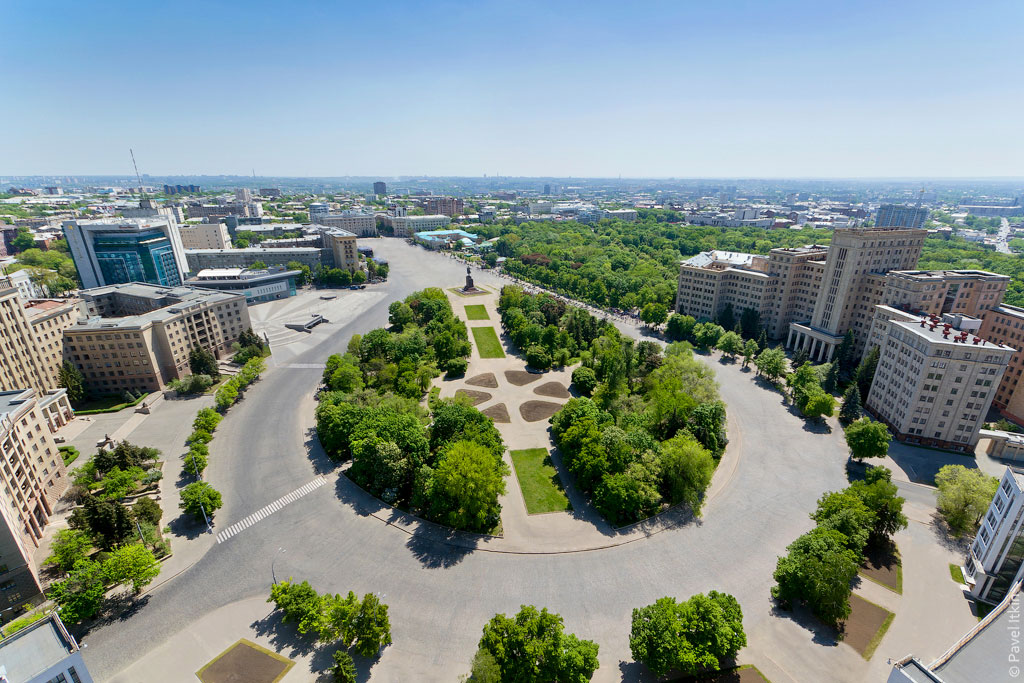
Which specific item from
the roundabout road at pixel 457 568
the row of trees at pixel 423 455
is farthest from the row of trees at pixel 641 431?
the row of trees at pixel 423 455

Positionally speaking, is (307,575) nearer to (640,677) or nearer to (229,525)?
(229,525)

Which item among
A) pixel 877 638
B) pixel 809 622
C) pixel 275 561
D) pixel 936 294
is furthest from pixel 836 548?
pixel 936 294

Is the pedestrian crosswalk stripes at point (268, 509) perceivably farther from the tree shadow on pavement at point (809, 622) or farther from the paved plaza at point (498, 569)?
the tree shadow on pavement at point (809, 622)

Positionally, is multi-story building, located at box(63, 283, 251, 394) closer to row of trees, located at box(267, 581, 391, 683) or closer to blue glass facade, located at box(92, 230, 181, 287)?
blue glass facade, located at box(92, 230, 181, 287)

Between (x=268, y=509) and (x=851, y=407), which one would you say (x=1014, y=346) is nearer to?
(x=851, y=407)

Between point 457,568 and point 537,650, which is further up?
point 537,650

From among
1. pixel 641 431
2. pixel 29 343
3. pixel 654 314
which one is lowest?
pixel 654 314

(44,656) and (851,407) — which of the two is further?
(851,407)
